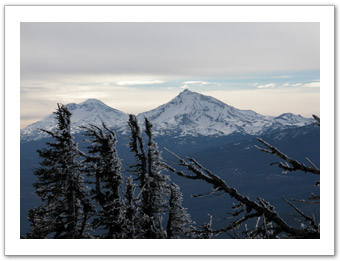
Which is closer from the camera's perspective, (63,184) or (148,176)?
(148,176)

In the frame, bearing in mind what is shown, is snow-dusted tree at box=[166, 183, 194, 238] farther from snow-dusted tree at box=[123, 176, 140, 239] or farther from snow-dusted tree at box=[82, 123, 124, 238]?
snow-dusted tree at box=[82, 123, 124, 238]

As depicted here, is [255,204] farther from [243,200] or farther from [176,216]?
[176,216]

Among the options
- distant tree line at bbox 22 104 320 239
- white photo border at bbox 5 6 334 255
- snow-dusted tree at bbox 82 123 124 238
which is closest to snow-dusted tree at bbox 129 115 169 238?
distant tree line at bbox 22 104 320 239

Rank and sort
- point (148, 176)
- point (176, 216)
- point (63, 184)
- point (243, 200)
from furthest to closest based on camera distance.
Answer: point (176, 216), point (63, 184), point (148, 176), point (243, 200)
